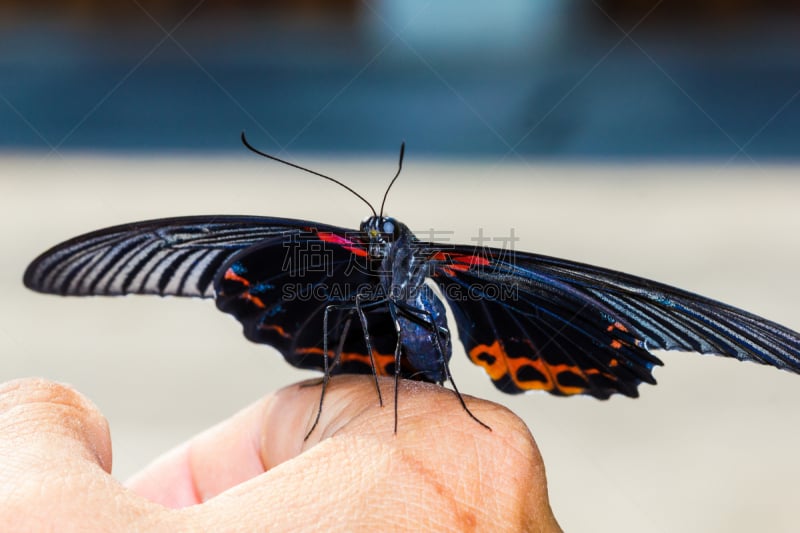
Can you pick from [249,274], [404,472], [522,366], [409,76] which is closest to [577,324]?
[522,366]

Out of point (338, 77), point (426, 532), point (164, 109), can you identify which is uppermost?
point (338, 77)

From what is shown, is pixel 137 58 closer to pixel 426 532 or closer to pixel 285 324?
pixel 285 324

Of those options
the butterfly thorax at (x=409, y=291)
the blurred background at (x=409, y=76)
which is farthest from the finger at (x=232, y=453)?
the blurred background at (x=409, y=76)

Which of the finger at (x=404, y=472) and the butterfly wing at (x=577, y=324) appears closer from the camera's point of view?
the finger at (x=404, y=472)

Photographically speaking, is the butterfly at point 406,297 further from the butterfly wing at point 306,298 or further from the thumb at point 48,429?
the thumb at point 48,429

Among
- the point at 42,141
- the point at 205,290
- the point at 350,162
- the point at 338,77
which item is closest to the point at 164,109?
the point at 42,141

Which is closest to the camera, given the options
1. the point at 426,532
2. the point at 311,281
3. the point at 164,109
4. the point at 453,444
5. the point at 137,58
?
the point at 426,532

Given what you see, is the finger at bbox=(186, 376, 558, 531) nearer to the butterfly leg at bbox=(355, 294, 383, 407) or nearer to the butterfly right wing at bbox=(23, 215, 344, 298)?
the butterfly leg at bbox=(355, 294, 383, 407)
